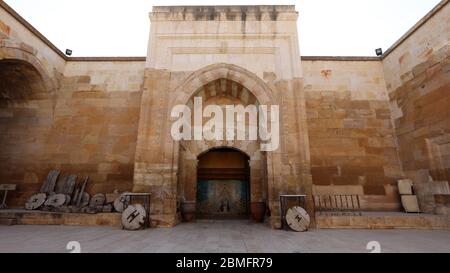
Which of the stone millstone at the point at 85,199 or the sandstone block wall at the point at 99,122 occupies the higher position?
the sandstone block wall at the point at 99,122

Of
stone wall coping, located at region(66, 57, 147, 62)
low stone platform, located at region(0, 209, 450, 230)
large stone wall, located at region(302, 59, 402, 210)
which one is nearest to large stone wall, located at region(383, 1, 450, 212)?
large stone wall, located at region(302, 59, 402, 210)

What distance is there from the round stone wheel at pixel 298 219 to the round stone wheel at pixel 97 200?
5.89 m

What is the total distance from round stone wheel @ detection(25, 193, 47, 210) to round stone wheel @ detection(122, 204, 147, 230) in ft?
12.4

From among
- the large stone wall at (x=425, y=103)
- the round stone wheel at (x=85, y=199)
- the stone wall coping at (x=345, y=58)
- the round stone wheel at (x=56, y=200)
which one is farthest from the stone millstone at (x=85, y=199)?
the large stone wall at (x=425, y=103)

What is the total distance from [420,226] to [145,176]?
7120 millimetres

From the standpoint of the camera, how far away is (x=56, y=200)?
687 cm

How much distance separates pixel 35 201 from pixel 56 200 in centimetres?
65

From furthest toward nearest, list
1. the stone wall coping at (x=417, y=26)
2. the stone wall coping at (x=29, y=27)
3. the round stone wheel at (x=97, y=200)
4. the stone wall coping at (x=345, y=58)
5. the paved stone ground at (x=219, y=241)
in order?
1. the stone wall coping at (x=345, y=58)
2. the round stone wheel at (x=97, y=200)
3. the stone wall coping at (x=29, y=27)
4. the stone wall coping at (x=417, y=26)
5. the paved stone ground at (x=219, y=241)

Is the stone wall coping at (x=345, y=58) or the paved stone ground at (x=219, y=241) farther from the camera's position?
the stone wall coping at (x=345, y=58)

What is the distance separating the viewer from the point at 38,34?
287 inches

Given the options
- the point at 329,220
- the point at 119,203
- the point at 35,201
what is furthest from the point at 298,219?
the point at 35,201

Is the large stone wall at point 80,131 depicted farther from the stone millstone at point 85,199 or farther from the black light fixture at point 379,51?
the black light fixture at point 379,51

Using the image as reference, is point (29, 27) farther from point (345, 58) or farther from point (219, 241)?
point (345, 58)

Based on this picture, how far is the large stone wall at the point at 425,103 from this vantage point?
5965 mm
